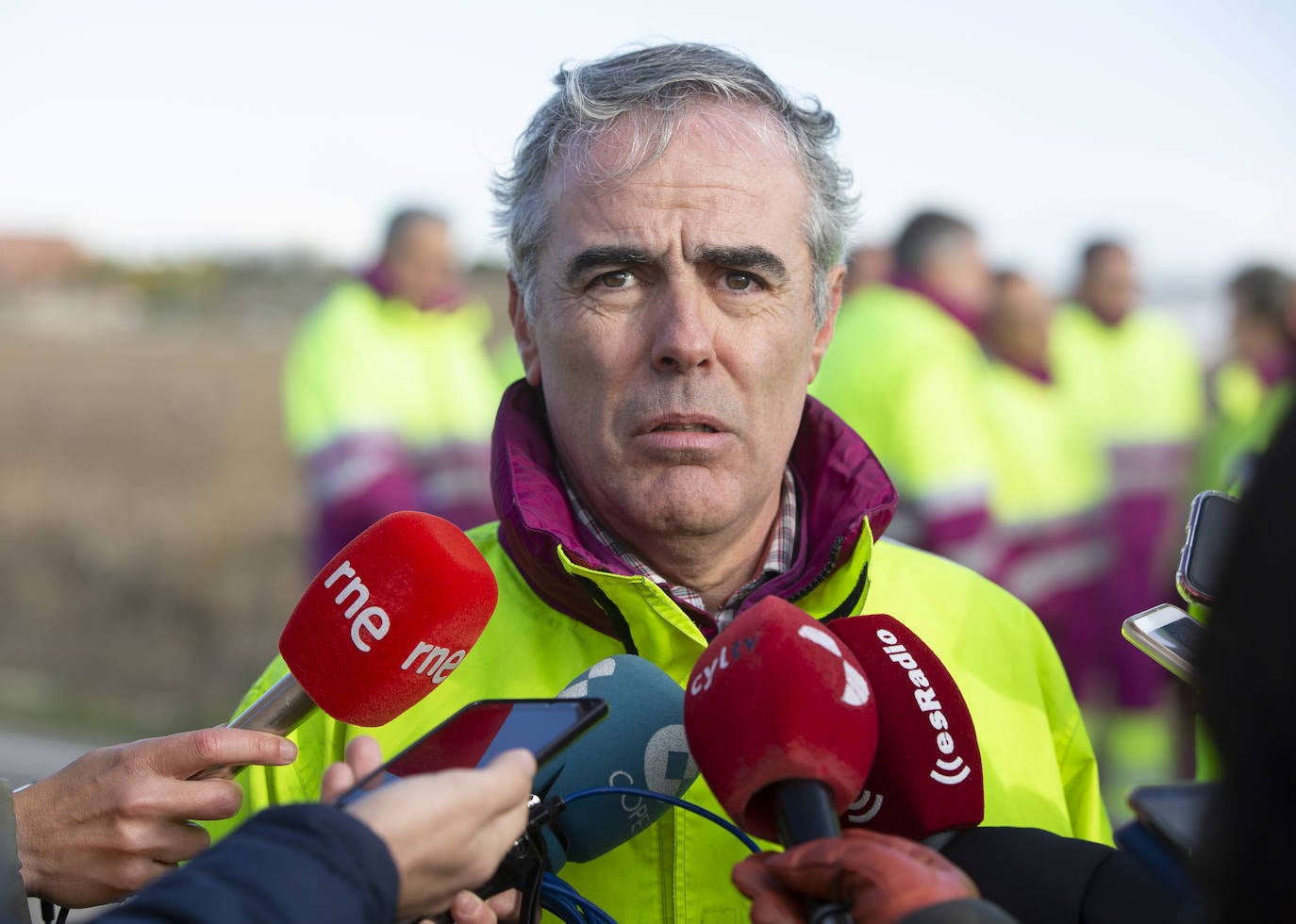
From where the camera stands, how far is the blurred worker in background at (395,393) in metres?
5.59

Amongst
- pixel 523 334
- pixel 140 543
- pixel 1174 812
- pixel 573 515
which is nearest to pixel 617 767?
pixel 573 515

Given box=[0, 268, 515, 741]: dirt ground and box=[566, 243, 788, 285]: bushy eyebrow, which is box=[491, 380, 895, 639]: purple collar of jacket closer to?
box=[566, 243, 788, 285]: bushy eyebrow

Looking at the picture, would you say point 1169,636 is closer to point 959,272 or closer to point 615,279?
point 615,279

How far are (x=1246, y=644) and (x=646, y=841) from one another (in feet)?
3.56

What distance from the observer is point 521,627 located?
6.89 ft

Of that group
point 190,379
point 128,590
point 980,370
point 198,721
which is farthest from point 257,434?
point 980,370

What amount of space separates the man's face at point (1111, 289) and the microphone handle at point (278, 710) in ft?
21.0

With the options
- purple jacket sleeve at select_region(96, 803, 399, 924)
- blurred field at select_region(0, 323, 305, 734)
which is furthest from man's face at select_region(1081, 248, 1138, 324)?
purple jacket sleeve at select_region(96, 803, 399, 924)

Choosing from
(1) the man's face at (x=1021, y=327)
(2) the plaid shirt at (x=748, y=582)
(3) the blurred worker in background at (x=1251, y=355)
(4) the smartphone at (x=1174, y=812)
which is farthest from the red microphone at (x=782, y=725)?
(3) the blurred worker in background at (x=1251, y=355)

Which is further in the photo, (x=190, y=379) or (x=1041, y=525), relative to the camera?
(x=190, y=379)

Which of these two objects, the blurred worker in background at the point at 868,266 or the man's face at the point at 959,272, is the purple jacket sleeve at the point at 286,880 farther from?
the blurred worker in background at the point at 868,266

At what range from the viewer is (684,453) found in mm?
2148

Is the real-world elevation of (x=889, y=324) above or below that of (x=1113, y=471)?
above

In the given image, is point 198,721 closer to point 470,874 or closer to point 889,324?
point 889,324
